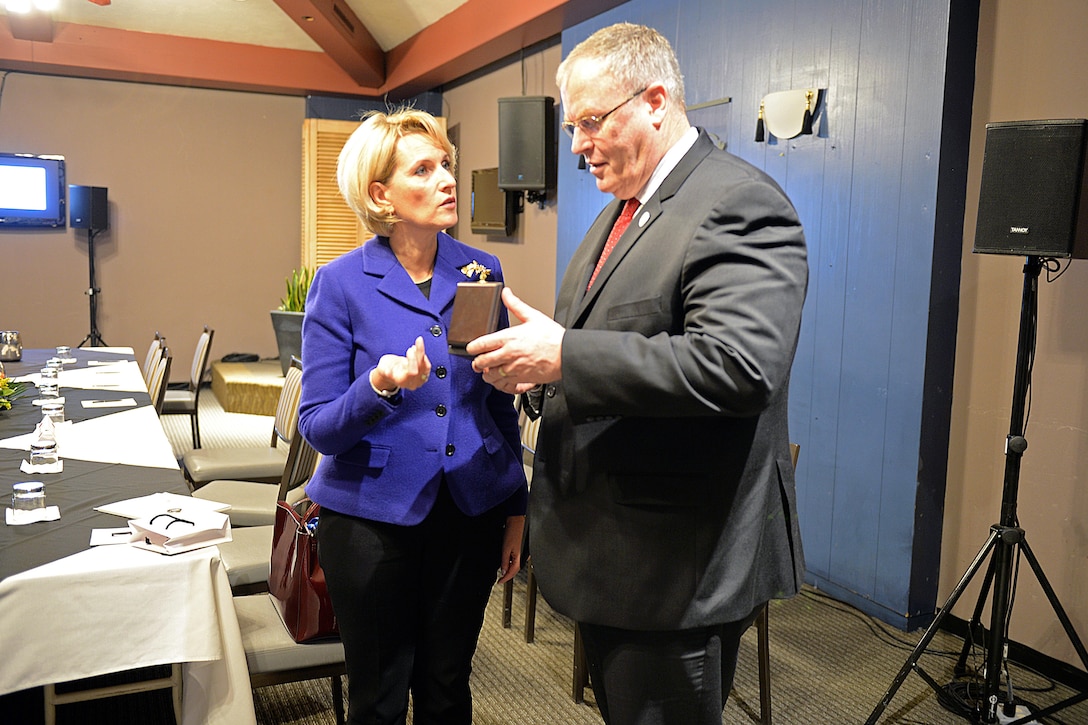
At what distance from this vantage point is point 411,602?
173 centimetres

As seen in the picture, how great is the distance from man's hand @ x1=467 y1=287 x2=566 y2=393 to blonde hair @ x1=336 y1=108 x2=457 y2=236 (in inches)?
22.7

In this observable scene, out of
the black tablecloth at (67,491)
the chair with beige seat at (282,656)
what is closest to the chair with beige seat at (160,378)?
the black tablecloth at (67,491)

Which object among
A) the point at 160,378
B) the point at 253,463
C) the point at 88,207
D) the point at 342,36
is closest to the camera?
the point at 253,463

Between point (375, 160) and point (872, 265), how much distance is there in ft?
7.93

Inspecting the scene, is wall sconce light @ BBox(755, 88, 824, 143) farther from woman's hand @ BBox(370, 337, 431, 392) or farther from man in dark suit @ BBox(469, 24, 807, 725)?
woman's hand @ BBox(370, 337, 431, 392)

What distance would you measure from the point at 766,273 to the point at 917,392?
8.01ft

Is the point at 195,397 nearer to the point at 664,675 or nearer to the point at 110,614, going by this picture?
the point at 110,614

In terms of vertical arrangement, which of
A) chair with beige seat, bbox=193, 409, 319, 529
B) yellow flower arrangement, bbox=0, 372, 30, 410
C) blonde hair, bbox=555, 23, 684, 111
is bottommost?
chair with beige seat, bbox=193, 409, 319, 529

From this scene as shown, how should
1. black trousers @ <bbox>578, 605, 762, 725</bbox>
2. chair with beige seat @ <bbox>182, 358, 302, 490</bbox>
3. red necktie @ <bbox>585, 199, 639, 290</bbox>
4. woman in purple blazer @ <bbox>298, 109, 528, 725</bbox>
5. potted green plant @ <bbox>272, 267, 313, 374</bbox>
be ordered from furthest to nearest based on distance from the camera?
potted green plant @ <bbox>272, 267, 313, 374</bbox>, chair with beige seat @ <bbox>182, 358, 302, 490</bbox>, woman in purple blazer @ <bbox>298, 109, 528, 725</bbox>, red necktie @ <bbox>585, 199, 639, 290</bbox>, black trousers @ <bbox>578, 605, 762, 725</bbox>

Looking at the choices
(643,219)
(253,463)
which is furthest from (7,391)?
(643,219)

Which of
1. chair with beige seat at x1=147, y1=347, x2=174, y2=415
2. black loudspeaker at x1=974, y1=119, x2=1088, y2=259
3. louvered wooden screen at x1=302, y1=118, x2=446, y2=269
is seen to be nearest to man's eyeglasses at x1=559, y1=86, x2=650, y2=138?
black loudspeaker at x1=974, y1=119, x2=1088, y2=259

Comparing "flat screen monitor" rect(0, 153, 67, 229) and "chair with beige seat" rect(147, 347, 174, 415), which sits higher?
"flat screen monitor" rect(0, 153, 67, 229)

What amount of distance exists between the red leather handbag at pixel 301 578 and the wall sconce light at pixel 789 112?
2.74 m

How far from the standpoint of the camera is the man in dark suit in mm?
1178
